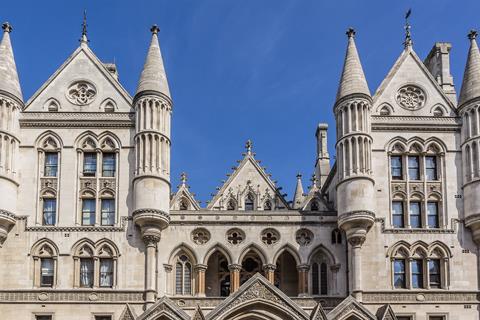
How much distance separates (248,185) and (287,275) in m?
7.66

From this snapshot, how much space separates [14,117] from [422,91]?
2178 centimetres

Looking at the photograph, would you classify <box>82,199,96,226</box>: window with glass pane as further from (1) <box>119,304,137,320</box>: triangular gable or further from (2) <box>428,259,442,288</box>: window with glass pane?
(2) <box>428,259,442,288</box>: window with glass pane

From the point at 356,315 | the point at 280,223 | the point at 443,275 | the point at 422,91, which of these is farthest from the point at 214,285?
the point at 422,91

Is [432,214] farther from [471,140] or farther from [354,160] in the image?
[354,160]

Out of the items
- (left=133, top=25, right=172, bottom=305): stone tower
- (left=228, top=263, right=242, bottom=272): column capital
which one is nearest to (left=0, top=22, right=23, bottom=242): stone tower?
(left=133, top=25, right=172, bottom=305): stone tower

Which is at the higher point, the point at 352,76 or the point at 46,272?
the point at 352,76

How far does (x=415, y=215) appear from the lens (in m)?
49.2

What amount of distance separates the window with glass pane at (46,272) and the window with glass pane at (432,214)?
63.4 ft

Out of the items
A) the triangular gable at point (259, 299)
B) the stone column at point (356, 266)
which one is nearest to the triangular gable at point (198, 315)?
the triangular gable at point (259, 299)

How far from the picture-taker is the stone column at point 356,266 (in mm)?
46719

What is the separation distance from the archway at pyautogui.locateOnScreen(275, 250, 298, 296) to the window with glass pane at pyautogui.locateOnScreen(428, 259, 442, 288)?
7149 mm

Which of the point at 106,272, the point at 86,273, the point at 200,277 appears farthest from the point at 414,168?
the point at 86,273

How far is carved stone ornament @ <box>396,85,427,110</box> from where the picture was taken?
5122cm

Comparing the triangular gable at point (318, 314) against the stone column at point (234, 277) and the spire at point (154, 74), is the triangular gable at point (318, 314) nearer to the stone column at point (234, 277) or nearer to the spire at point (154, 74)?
the stone column at point (234, 277)
